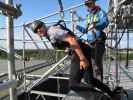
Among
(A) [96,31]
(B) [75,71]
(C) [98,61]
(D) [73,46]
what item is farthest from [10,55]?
(C) [98,61]

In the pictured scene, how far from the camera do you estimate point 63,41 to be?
3896 millimetres

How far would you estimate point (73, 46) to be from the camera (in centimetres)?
377

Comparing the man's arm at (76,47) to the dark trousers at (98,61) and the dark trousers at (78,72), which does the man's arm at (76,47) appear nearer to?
the dark trousers at (78,72)

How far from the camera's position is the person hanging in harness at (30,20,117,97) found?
12.4 feet

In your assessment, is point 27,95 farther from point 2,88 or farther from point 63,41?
point 2,88

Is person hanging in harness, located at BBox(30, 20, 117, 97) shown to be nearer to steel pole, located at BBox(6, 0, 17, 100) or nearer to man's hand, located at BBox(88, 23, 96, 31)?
steel pole, located at BBox(6, 0, 17, 100)

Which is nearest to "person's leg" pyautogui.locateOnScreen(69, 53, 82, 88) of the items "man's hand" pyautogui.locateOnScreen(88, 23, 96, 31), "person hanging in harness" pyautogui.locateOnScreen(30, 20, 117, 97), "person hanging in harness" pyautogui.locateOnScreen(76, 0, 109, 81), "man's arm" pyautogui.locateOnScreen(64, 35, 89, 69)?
"person hanging in harness" pyautogui.locateOnScreen(30, 20, 117, 97)

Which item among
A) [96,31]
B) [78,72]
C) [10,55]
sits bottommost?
[78,72]

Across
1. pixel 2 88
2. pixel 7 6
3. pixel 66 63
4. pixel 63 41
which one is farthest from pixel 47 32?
pixel 66 63

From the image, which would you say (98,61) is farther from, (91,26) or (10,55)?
(10,55)

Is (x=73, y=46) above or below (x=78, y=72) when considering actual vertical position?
above

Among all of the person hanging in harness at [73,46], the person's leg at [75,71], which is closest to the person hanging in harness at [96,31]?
the person hanging in harness at [73,46]

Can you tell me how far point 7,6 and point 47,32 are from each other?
1120 mm

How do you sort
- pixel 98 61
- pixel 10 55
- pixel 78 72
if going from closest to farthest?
pixel 10 55 < pixel 78 72 < pixel 98 61
